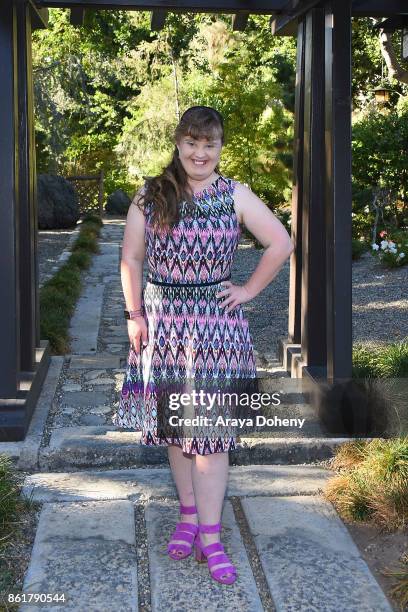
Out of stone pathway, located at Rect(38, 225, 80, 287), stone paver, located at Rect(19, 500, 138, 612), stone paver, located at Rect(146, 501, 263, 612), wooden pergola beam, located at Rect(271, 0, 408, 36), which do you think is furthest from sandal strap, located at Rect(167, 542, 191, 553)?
stone pathway, located at Rect(38, 225, 80, 287)

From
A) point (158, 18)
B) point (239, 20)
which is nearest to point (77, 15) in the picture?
point (158, 18)

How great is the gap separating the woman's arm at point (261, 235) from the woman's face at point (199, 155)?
0.42ft

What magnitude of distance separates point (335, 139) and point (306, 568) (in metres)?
2.10

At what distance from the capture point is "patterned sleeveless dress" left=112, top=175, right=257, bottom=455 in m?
2.73

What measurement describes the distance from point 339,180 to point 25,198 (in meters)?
1.78

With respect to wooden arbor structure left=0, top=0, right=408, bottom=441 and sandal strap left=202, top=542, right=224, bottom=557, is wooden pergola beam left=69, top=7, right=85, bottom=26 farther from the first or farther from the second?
sandal strap left=202, top=542, right=224, bottom=557

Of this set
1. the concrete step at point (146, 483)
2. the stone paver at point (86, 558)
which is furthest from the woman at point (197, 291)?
the concrete step at point (146, 483)

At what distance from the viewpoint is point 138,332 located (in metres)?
2.84

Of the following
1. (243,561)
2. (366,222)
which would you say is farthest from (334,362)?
(366,222)

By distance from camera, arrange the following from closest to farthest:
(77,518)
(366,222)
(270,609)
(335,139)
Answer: (270,609)
(77,518)
(335,139)
(366,222)

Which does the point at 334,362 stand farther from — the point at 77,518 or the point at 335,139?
the point at 77,518

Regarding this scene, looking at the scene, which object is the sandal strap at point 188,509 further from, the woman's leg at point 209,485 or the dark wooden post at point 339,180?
the dark wooden post at point 339,180

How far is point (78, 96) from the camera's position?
2395 cm

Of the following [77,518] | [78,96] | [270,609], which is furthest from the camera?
[78,96]
